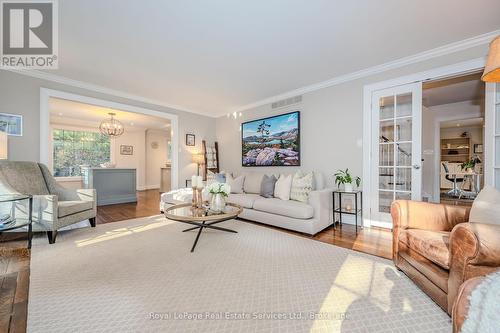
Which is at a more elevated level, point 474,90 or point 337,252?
point 474,90

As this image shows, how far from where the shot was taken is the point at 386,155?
3.32 meters

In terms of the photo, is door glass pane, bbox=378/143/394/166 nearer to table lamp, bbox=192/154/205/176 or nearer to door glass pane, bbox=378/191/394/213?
door glass pane, bbox=378/191/394/213

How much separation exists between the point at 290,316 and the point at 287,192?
7.37 ft

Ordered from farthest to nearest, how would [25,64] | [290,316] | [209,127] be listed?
[209,127] → [25,64] → [290,316]

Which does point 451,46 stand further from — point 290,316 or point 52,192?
point 52,192

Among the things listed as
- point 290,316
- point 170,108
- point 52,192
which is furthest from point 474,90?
point 52,192

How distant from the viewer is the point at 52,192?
328 cm

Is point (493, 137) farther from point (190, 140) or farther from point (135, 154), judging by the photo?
point (135, 154)

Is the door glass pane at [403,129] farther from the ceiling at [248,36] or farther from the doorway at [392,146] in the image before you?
the ceiling at [248,36]

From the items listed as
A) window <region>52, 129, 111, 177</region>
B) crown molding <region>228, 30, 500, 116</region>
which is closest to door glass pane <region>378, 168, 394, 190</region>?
crown molding <region>228, 30, 500, 116</region>

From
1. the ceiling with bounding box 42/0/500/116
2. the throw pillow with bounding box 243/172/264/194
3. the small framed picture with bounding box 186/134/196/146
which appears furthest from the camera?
the small framed picture with bounding box 186/134/196/146

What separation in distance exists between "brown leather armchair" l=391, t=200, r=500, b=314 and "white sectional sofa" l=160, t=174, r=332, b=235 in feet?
3.78

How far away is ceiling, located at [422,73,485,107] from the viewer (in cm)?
373

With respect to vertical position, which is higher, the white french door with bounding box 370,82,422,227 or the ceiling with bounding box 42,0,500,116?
the ceiling with bounding box 42,0,500,116
